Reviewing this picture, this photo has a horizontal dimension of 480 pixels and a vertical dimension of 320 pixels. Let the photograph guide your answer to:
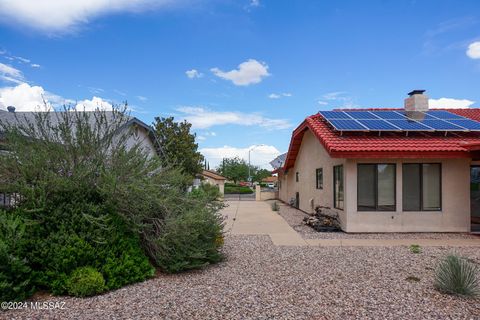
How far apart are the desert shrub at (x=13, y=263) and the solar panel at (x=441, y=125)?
39.9ft

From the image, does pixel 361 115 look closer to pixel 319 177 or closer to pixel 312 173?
pixel 319 177

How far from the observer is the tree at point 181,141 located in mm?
29875

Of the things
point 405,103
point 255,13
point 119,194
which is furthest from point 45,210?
point 405,103

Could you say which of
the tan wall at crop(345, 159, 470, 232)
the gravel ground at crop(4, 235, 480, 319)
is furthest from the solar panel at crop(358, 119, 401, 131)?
the gravel ground at crop(4, 235, 480, 319)

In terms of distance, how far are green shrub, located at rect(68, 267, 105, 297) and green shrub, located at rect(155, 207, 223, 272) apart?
1.18 metres

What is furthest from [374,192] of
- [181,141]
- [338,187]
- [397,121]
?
[181,141]

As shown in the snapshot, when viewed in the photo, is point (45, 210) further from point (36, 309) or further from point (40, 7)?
point (40, 7)

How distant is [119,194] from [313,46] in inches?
465

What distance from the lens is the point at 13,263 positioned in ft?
15.9

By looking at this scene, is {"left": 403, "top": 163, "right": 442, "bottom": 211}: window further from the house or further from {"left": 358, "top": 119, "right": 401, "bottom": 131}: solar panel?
{"left": 358, "top": 119, "right": 401, "bottom": 131}: solar panel

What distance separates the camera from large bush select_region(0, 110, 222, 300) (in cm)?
529

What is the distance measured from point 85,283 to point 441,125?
40.1 feet

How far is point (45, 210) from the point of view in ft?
18.6

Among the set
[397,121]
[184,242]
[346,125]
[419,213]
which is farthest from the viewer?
[397,121]
